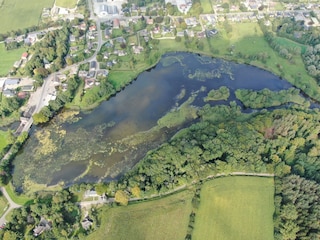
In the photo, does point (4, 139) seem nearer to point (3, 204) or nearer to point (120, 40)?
point (3, 204)

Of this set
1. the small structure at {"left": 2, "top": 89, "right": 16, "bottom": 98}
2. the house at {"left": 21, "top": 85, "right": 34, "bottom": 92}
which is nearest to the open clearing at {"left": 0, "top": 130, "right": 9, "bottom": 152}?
the small structure at {"left": 2, "top": 89, "right": 16, "bottom": 98}

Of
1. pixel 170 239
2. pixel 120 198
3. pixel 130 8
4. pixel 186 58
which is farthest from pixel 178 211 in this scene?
pixel 130 8

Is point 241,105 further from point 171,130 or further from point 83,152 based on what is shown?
point 83,152

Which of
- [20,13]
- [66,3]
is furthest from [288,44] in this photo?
[20,13]

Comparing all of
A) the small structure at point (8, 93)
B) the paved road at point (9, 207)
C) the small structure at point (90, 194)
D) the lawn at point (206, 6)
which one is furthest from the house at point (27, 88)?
the lawn at point (206, 6)

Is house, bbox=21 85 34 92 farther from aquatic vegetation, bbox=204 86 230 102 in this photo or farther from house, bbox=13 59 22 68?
aquatic vegetation, bbox=204 86 230 102

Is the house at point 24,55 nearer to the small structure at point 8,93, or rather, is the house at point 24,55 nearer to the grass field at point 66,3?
the small structure at point 8,93
